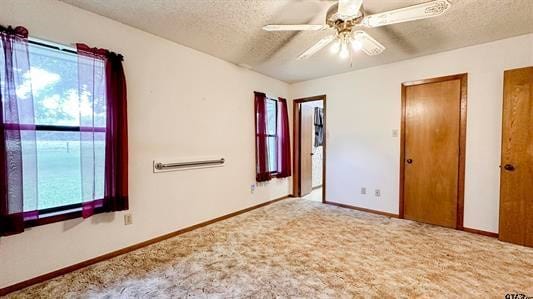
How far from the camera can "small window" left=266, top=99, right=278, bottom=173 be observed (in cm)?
434

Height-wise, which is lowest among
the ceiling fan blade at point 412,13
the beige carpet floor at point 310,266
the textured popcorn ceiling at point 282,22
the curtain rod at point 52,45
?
the beige carpet floor at point 310,266

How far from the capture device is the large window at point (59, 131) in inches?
72.6

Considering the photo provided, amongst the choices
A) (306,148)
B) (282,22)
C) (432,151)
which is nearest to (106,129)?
(282,22)

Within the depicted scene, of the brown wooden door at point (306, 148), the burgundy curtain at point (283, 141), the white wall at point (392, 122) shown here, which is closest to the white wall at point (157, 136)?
the burgundy curtain at point (283, 141)

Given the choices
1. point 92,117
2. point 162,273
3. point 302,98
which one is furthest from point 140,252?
point 302,98

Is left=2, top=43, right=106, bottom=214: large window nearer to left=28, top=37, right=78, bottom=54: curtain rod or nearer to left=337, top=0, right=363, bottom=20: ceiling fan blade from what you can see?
left=28, top=37, right=78, bottom=54: curtain rod

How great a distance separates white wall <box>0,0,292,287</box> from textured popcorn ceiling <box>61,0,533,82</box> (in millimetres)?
206

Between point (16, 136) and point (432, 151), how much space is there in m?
4.41

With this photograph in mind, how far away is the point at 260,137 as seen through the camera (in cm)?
398

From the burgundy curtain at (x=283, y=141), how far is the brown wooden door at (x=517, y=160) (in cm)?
297

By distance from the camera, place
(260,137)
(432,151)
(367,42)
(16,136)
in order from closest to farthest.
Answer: (16,136) → (367,42) → (432,151) → (260,137)

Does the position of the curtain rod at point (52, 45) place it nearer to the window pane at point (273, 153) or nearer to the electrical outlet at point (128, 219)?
the electrical outlet at point (128, 219)

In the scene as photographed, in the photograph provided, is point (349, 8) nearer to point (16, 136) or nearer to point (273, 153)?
point (16, 136)

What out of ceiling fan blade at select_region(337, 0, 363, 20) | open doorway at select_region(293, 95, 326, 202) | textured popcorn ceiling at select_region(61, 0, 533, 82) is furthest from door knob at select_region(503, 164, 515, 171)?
ceiling fan blade at select_region(337, 0, 363, 20)
